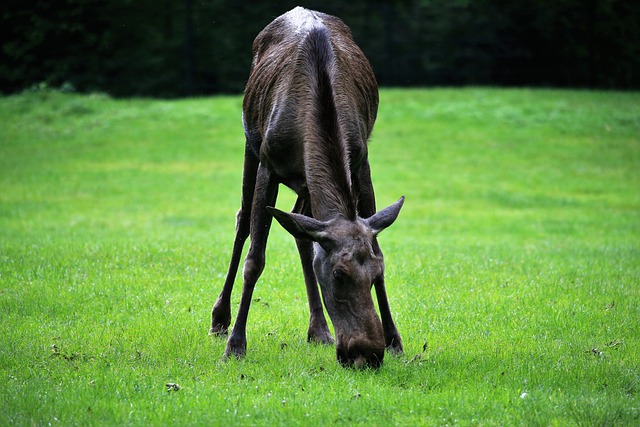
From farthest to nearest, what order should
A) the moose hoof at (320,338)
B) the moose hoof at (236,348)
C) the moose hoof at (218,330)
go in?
the moose hoof at (218,330), the moose hoof at (320,338), the moose hoof at (236,348)

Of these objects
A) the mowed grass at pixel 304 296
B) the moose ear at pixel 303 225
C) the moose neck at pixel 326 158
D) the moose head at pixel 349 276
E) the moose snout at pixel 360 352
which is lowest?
the mowed grass at pixel 304 296

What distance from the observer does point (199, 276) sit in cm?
1034

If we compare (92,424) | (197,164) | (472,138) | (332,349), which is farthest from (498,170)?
(92,424)

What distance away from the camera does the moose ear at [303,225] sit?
20.4ft

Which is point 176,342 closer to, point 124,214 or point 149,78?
point 124,214

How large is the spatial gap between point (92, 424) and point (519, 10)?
31.4 m

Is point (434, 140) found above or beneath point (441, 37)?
beneath

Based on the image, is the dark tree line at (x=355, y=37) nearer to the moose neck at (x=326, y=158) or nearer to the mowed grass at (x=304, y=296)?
the mowed grass at (x=304, y=296)

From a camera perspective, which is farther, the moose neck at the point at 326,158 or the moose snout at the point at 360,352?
the moose neck at the point at 326,158

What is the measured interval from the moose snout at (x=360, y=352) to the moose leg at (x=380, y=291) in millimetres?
837

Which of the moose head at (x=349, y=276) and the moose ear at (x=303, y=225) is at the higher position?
the moose ear at (x=303, y=225)

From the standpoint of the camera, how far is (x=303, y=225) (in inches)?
245

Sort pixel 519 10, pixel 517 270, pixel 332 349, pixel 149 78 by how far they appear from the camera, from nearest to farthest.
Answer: pixel 332 349, pixel 517 270, pixel 149 78, pixel 519 10

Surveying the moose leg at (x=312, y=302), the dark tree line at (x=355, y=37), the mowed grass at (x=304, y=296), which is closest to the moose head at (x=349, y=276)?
the mowed grass at (x=304, y=296)
